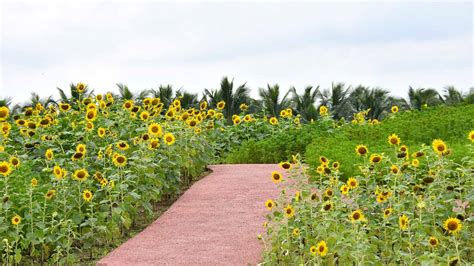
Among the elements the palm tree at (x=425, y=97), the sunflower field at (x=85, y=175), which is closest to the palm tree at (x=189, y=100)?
the palm tree at (x=425, y=97)

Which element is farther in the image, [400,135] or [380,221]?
[400,135]

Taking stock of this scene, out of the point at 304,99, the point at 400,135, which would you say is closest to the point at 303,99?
the point at 304,99

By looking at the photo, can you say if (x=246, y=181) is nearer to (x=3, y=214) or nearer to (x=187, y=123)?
(x=187, y=123)

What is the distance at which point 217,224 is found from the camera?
8227 mm

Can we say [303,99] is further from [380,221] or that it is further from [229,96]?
[380,221]

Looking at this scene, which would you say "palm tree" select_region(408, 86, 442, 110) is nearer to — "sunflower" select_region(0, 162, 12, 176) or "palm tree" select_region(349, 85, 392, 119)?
"palm tree" select_region(349, 85, 392, 119)

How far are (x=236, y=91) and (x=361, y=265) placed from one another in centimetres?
2082

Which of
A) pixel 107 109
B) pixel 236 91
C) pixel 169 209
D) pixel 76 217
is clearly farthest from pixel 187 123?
pixel 236 91

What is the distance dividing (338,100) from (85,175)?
2034 centimetres

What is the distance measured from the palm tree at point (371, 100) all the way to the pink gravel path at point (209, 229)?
16.4 m

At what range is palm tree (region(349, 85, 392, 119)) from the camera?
2653 centimetres

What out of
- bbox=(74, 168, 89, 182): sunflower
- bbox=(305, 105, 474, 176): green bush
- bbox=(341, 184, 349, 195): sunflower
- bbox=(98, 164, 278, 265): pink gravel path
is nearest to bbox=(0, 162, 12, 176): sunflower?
bbox=(74, 168, 89, 182): sunflower

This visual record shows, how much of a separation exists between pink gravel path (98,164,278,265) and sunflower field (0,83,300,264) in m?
0.31

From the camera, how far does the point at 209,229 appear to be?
8.05 meters
